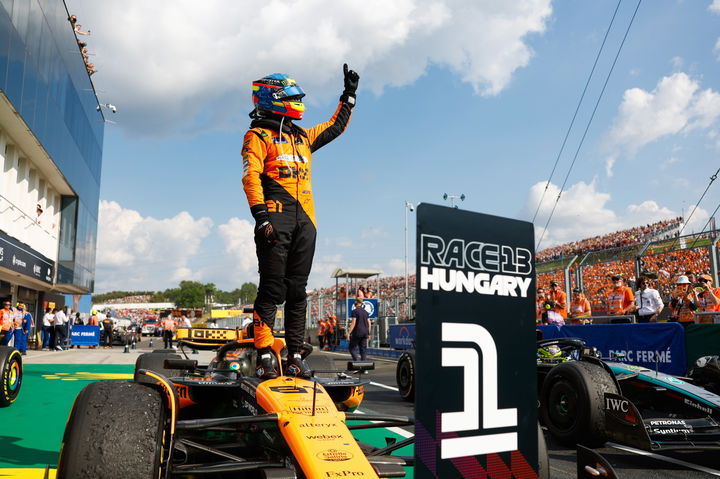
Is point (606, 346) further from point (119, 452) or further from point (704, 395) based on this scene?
point (119, 452)

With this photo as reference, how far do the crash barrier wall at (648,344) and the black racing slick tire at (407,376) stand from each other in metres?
2.66

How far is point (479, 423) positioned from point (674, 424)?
3.32 metres

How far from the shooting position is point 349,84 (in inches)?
163

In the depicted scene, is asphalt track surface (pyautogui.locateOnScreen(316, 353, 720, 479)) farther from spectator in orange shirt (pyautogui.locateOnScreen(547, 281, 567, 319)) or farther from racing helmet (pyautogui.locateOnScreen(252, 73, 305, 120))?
spectator in orange shirt (pyautogui.locateOnScreen(547, 281, 567, 319))

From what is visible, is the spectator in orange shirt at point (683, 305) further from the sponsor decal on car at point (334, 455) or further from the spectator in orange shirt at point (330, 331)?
the spectator in orange shirt at point (330, 331)

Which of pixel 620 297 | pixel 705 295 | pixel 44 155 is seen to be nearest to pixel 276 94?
pixel 705 295

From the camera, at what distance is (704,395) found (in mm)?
4695

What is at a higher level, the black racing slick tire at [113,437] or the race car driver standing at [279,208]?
the race car driver standing at [279,208]

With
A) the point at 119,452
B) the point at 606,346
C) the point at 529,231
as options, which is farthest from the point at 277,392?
the point at 606,346

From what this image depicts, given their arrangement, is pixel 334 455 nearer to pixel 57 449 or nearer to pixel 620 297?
pixel 57 449

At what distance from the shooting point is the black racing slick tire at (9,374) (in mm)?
6133

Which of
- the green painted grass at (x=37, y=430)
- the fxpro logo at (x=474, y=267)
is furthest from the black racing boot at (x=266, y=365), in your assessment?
the fxpro logo at (x=474, y=267)

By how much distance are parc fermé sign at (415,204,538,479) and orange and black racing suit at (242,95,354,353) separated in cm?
184

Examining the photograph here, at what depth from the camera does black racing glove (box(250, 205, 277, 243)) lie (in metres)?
3.39
